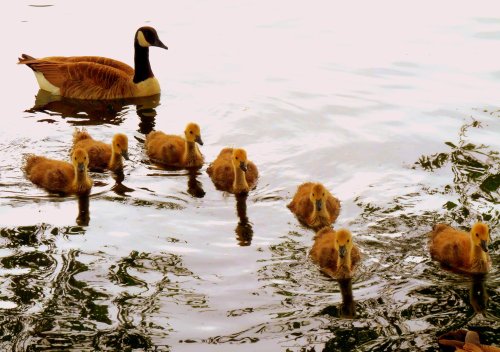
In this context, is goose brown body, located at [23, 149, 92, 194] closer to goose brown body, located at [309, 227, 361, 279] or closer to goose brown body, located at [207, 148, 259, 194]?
goose brown body, located at [207, 148, 259, 194]

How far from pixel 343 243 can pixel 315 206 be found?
1164 millimetres

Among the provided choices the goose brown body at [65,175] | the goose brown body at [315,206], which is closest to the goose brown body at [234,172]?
the goose brown body at [315,206]

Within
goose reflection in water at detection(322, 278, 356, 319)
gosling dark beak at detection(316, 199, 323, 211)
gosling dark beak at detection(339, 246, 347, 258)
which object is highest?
gosling dark beak at detection(316, 199, 323, 211)

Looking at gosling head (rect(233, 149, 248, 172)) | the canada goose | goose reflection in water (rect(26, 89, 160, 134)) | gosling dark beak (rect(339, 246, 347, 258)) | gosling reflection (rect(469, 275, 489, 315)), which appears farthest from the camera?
the canada goose

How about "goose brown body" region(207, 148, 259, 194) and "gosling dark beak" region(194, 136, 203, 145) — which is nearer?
"goose brown body" region(207, 148, 259, 194)

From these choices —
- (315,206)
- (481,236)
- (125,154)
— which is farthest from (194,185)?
(481,236)

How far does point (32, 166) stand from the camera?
1134 cm

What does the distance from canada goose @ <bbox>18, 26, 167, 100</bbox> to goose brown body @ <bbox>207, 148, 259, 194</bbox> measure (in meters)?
3.44

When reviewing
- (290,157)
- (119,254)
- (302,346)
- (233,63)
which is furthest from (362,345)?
(233,63)

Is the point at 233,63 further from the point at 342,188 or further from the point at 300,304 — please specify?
the point at 300,304

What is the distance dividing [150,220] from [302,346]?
3020mm

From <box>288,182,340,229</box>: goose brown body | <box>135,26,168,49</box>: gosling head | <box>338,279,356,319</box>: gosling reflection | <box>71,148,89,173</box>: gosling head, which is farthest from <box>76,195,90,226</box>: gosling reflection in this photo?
<box>135,26,168,49</box>: gosling head

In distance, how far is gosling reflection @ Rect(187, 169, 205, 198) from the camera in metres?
11.0

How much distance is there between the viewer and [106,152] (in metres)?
11.9
